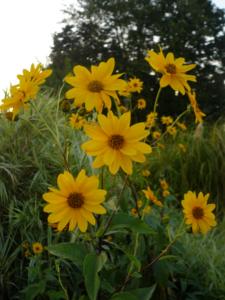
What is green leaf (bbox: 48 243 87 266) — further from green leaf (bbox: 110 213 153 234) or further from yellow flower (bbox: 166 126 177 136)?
yellow flower (bbox: 166 126 177 136)

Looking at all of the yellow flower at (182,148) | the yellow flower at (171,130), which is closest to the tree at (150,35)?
the yellow flower at (182,148)

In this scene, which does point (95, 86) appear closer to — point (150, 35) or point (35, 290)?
point (35, 290)

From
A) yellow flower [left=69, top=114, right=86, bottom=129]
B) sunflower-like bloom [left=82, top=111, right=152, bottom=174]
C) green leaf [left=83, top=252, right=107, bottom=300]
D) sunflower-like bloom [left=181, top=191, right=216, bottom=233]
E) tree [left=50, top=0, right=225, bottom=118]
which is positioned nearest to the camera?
sunflower-like bloom [left=82, top=111, right=152, bottom=174]

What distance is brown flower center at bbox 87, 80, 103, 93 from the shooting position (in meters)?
1.29

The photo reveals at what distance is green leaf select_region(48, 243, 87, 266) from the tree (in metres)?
15.3

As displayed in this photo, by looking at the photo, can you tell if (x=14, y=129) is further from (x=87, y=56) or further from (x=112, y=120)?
(x=87, y=56)

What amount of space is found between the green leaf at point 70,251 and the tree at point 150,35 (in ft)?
50.1

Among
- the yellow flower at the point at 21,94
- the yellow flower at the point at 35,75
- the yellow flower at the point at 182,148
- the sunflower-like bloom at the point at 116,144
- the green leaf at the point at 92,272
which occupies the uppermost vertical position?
the yellow flower at the point at 182,148

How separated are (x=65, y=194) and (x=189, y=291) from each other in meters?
1.21

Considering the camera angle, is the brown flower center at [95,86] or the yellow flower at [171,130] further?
the yellow flower at [171,130]

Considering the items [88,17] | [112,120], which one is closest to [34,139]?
[112,120]

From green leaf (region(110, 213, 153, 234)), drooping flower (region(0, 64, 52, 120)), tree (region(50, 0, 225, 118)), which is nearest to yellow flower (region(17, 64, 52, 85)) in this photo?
drooping flower (region(0, 64, 52, 120))

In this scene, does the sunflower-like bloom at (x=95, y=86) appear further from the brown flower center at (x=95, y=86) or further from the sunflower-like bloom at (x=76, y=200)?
the sunflower-like bloom at (x=76, y=200)

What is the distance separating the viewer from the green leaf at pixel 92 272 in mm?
1308
